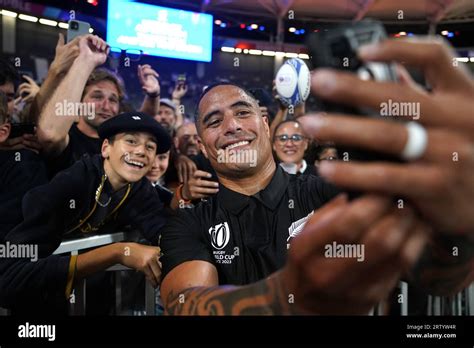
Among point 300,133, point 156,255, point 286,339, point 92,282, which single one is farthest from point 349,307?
point 300,133

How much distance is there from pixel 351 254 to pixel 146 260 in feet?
2.78

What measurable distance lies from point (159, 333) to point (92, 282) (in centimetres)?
64

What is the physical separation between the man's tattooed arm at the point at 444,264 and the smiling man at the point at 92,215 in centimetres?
73

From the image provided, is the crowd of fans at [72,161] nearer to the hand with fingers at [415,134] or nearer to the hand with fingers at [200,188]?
the hand with fingers at [200,188]

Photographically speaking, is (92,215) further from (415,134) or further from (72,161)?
(415,134)

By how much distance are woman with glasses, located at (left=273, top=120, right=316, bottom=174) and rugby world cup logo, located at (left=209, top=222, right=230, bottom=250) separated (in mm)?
997

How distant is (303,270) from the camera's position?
1.41 ft

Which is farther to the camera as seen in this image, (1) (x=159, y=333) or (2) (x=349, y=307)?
(1) (x=159, y=333)

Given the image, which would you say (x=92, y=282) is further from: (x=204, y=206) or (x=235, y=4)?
(x=235, y=4)

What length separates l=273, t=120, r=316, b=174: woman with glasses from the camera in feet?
6.79

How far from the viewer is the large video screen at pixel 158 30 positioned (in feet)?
10.6

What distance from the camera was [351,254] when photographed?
41 centimetres

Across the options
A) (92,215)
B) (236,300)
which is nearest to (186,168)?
(92,215)

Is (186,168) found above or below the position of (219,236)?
above
